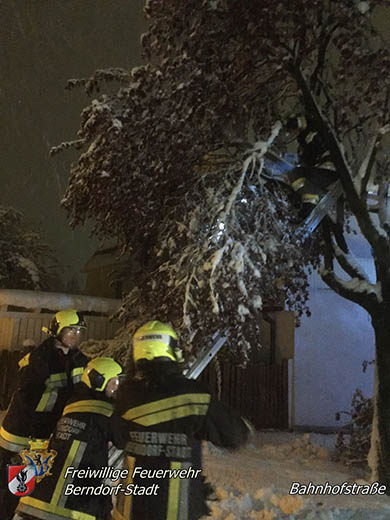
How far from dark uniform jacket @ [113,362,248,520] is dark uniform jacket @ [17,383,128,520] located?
50cm

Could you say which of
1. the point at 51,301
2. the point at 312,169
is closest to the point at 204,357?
the point at 312,169

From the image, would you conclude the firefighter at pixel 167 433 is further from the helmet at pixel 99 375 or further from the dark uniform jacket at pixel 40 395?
the dark uniform jacket at pixel 40 395

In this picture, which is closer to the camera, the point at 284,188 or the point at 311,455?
the point at 284,188

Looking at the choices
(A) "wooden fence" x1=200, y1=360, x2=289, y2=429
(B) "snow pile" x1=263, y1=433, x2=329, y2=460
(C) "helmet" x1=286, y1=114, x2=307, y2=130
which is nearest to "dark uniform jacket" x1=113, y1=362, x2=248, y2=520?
(C) "helmet" x1=286, y1=114, x2=307, y2=130

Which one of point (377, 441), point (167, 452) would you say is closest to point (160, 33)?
point (167, 452)

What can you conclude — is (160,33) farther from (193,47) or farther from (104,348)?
Answer: (104,348)

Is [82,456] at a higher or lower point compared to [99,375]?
lower

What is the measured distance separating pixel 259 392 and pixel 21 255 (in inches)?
531

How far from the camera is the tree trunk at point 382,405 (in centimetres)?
662

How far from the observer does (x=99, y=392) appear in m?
3.81

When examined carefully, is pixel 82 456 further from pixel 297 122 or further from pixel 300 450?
pixel 300 450

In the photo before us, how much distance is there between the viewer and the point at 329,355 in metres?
11.2

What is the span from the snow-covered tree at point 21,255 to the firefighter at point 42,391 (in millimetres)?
15781

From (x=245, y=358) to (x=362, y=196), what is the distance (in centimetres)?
268
